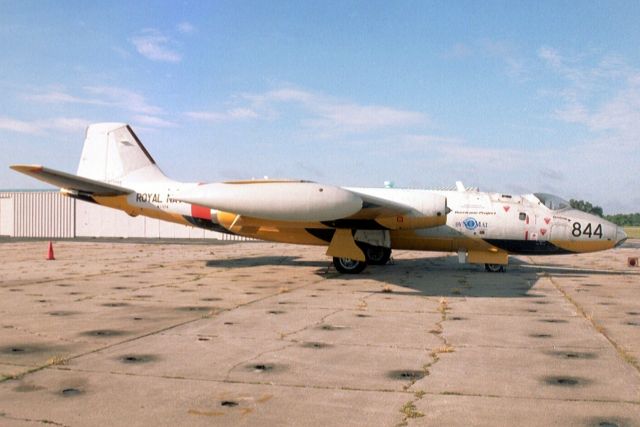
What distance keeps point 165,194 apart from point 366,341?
42.3 ft

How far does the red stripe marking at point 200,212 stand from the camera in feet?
60.4

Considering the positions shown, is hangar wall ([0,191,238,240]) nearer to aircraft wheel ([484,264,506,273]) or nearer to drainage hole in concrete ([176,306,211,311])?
aircraft wheel ([484,264,506,273])

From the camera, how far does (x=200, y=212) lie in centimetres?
1858

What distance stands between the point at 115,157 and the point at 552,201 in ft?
51.0

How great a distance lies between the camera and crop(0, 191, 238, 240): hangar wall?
46219 mm

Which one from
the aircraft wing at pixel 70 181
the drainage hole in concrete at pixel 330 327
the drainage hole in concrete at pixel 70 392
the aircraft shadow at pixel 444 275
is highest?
the aircraft wing at pixel 70 181

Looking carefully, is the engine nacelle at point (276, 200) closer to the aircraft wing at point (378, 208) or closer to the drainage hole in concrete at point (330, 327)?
the aircraft wing at point (378, 208)

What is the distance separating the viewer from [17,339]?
787 centimetres

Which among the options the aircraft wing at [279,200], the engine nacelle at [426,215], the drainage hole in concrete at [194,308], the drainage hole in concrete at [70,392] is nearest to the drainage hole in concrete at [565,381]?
the drainage hole in concrete at [70,392]

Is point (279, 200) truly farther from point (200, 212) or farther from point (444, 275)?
point (444, 275)

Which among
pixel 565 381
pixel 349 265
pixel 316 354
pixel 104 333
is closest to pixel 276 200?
pixel 349 265

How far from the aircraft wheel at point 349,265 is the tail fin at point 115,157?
7.47 m

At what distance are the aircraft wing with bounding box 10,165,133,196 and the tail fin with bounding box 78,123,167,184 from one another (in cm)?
106

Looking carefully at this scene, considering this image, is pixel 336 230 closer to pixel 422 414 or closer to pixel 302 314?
pixel 302 314
